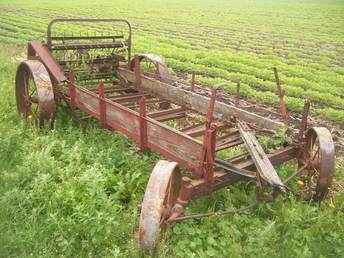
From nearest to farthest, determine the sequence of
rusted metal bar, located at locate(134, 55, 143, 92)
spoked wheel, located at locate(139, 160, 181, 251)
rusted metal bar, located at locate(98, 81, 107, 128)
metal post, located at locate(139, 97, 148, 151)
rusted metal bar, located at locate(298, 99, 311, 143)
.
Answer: spoked wheel, located at locate(139, 160, 181, 251), rusted metal bar, located at locate(298, 99, 311, 143), metal post, located at locate(139, 97, 148, 151), rusted metal bar, located at locate(98, 81, 107, 128), rusted metal bar, located at locate(134, 55, 143, 92)

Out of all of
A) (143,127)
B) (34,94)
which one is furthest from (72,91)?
(143,127)

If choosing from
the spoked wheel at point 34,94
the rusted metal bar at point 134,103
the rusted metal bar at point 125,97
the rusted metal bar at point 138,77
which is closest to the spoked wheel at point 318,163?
the rusted metal bar at point 134,103

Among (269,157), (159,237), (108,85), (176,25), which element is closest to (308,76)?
(108,85)

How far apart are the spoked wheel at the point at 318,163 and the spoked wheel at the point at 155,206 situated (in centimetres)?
183

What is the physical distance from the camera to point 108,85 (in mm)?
9000

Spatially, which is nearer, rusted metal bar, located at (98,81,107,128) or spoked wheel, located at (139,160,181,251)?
spoked wheel, located at (139,160,181,251)

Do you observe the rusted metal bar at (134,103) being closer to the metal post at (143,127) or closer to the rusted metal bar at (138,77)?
the rusted metal bar at (138,77)

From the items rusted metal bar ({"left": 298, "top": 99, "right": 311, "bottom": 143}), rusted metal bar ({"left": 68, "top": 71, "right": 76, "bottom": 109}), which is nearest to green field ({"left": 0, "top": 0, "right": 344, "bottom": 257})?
rusted metal bar ({"left": 68, "top": 71, "right": 76, "bottom": 109})

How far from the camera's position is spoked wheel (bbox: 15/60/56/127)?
747cm

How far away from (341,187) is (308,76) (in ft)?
27.5

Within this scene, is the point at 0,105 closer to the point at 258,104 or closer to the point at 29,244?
the point at 29,244

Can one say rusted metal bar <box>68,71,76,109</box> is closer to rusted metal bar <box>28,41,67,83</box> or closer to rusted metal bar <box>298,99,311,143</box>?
rusted metal bar <box>28,41,67,83</box>

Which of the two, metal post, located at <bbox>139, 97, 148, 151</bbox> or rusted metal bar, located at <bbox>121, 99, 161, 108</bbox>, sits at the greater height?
metal post, located at <bbox>139, 97, 148, 151</bbox>

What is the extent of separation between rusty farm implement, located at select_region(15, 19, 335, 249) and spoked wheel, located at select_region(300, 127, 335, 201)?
0.4 inches
